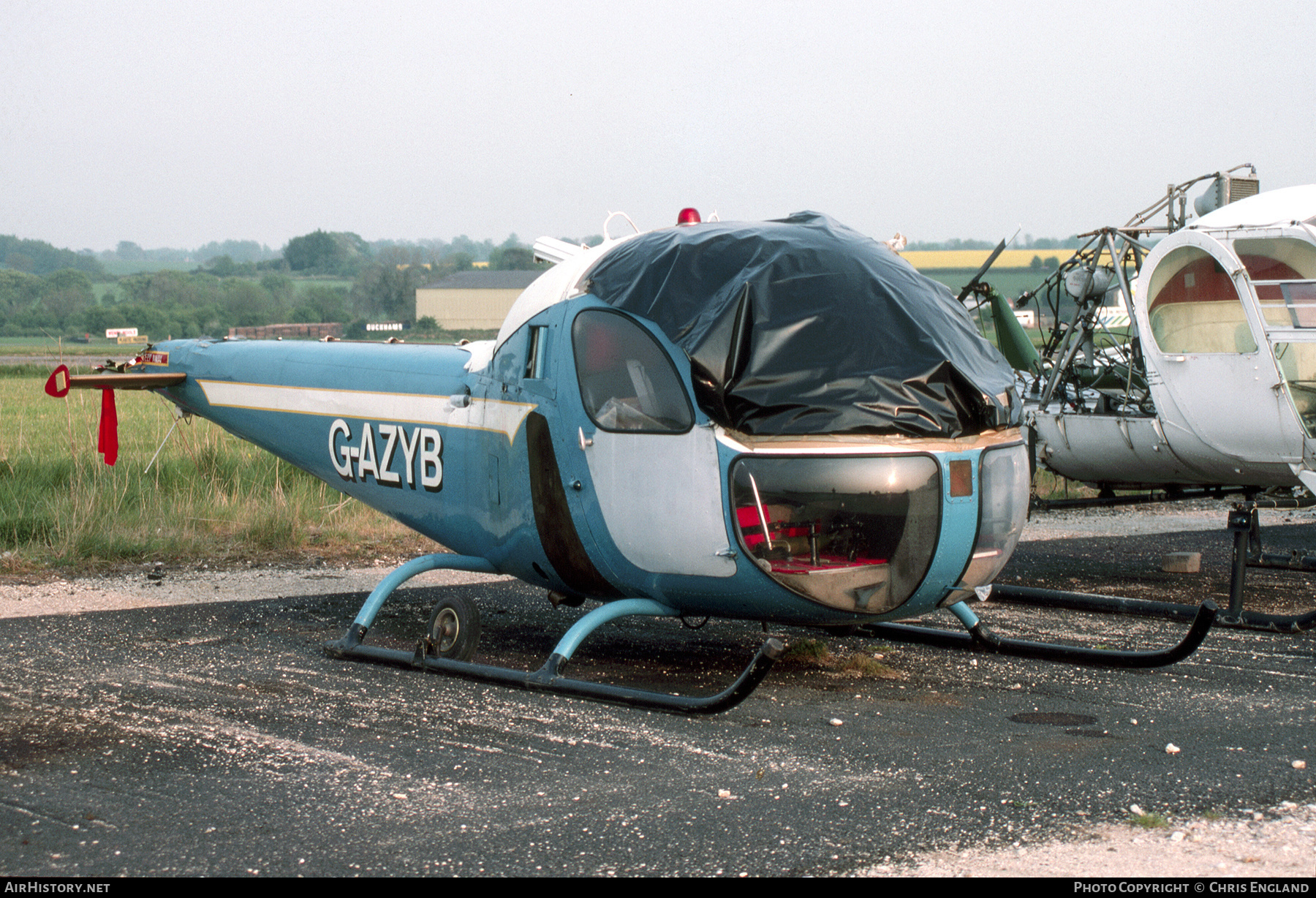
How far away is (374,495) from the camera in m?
7.00

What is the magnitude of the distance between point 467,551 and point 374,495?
2.84 ft

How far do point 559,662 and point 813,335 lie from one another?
5.80ft

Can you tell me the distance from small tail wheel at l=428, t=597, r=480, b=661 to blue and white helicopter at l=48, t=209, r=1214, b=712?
13 millimetres

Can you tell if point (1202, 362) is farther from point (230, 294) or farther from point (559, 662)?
point (230, 294)

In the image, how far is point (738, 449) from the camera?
492 centimetres

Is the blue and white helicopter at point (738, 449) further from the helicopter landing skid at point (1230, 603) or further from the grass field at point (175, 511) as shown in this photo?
the grass field at point (175, 511)

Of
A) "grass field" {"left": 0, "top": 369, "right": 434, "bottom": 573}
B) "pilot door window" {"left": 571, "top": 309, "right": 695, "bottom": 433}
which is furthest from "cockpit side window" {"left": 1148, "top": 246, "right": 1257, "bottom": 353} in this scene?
"grass field" {"left": 0, "top": 369, "right": 434, "bottom": 573}

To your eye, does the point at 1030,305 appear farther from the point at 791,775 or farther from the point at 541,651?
the point at 791,775

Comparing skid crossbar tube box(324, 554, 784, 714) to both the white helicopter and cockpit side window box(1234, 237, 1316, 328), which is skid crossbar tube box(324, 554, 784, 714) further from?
cockpit side window box(1234, 237, 1316, 328)

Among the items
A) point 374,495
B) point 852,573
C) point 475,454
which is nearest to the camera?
point 852,573

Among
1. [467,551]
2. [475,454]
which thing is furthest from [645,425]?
[467,551]

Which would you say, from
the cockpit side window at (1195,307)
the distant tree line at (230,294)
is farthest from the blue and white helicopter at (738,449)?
the distant tree line at (230,294)

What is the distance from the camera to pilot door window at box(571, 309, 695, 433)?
5.15 metres

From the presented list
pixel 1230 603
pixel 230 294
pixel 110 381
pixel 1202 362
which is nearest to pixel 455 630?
pixel 110 381
